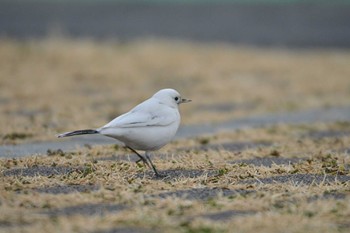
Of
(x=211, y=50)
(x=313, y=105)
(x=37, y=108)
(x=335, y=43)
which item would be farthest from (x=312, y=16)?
(x=37, y=108)

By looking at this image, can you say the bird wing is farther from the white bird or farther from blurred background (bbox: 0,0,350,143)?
blurred background (bbox: 0,0,350,143)

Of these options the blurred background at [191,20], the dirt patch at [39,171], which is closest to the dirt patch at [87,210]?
the dirt patch at [39,171]

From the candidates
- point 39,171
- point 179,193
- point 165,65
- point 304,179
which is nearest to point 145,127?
point 179,193

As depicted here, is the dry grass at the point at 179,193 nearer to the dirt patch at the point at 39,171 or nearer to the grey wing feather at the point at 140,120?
the dirt patch at the point at 39,171

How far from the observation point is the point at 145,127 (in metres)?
8.16

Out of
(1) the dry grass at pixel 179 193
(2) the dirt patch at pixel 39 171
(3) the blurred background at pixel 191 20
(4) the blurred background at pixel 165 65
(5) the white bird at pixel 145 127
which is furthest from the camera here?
(3) the blurred background at pixel 191 20

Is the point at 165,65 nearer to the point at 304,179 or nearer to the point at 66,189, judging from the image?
the point at 304,179

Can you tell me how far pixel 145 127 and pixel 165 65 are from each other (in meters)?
11.9

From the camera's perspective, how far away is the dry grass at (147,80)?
47.8 ft

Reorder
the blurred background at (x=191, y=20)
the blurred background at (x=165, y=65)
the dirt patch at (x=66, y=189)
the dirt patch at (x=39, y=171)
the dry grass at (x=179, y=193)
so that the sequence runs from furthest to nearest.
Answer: the blurred background at (x=191, y=20)
the blurred background at (x=165, y=65)
the dirt patch at (x=39, y=171)
the dirt patch at (x=66, y=189)
the dry grass at (x=179, y=193)

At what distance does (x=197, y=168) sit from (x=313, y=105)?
26.1ft

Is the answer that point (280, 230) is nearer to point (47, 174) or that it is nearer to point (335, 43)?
point (47, 174)

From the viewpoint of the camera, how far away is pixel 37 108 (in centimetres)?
1470

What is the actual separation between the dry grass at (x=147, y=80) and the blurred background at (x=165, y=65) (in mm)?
24
